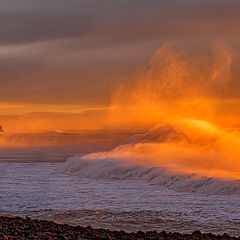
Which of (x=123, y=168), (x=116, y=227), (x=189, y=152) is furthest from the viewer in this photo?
(x=189, y=152)

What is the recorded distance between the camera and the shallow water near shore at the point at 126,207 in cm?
2123

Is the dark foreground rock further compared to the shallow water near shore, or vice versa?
the shallow water near shore

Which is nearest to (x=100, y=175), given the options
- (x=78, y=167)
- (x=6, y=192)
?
(x=78, y=167)

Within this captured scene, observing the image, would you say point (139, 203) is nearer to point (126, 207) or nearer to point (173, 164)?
point (126, 207)

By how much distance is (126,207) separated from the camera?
2591 cm

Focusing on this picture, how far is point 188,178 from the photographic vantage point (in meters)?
38.6

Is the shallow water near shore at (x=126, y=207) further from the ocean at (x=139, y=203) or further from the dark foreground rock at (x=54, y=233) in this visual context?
the dark foreground rock at (x=54, y=233)

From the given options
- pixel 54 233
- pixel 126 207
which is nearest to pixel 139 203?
pixel 126 207

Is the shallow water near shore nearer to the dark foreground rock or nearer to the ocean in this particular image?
the ocean

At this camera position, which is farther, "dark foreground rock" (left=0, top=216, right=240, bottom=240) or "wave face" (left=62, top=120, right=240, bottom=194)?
"wave face" (left=62, top=120, right=240, bottom=194)

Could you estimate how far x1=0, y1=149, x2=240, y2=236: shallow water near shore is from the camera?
836 inches

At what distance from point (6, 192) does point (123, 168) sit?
18.9 metres

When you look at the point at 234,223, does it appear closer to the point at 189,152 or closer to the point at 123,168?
the point at 123,168

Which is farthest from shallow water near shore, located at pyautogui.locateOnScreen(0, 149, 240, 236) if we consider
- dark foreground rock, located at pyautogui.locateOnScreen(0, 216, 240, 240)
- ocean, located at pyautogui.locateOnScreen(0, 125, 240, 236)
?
dark foreground rock, located at pyautogui.locateOnScreen(0, 216, 240, 240)
